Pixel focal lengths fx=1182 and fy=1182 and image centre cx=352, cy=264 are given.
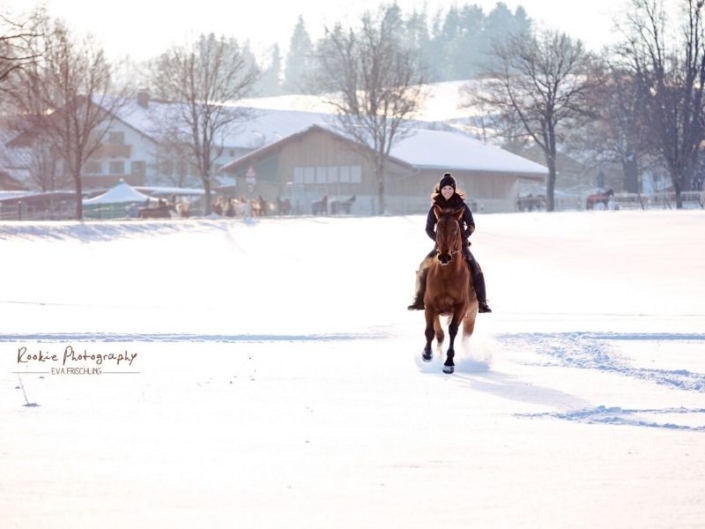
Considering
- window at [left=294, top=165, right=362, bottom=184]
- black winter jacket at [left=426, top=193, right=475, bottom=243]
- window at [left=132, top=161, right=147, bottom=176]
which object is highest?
window at [left=132, top=161, right=147, bottom=176]

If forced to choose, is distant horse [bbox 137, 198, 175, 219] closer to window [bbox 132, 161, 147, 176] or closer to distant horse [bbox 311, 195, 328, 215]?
distant horse [bbox 311, 195, 328, 215]

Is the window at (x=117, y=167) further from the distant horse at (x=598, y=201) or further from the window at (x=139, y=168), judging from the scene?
the distant horse at (x=598, y=201)

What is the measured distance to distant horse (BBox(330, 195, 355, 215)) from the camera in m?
80.3

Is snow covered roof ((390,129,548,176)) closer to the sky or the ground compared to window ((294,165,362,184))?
closer to the sky

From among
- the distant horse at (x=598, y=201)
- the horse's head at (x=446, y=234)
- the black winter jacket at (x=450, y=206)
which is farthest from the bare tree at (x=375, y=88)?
the horse's head at (x=446, y=234)

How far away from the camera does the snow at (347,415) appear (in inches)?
306

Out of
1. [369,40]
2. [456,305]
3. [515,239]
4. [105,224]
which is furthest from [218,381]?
[369,40]

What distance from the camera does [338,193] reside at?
8806cm

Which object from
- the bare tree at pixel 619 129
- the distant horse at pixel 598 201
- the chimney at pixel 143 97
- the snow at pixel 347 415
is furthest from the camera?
the chimney at pixel 143 97

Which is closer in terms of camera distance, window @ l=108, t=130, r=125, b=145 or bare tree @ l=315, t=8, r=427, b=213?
bare tree @ l=315, t=8, r=427, b=213

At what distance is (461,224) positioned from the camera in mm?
15062

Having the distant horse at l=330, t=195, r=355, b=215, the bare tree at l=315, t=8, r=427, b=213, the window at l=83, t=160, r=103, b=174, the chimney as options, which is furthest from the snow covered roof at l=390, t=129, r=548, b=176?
the window at l=83, t=160, r=103, b=174

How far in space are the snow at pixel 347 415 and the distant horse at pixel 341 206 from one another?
49.9 m

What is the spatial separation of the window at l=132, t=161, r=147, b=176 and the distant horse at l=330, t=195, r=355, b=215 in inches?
1656
